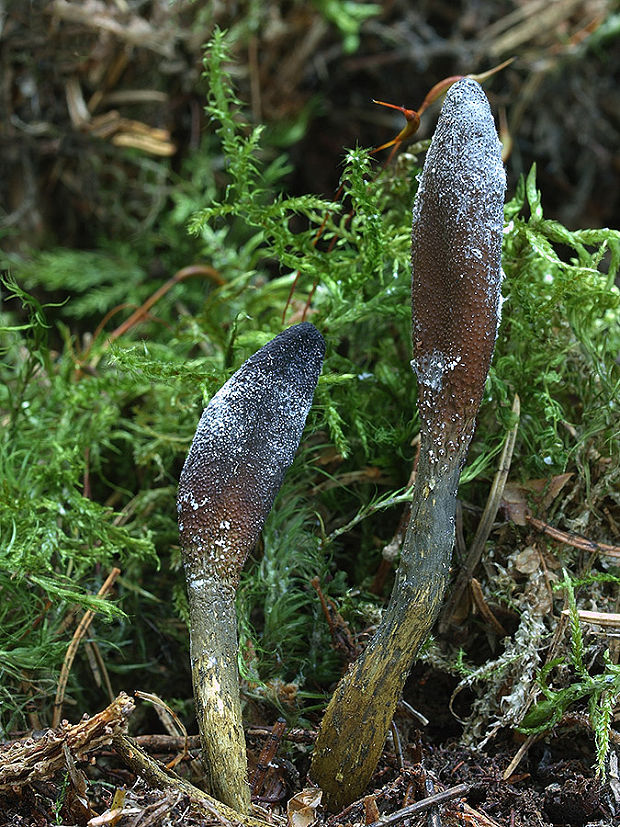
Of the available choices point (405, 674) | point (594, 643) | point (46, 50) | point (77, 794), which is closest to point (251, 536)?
point (405, 674)

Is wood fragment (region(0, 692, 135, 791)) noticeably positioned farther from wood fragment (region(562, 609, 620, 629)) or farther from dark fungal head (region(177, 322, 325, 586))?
wood fragment (region(562, 609, 620, 629))

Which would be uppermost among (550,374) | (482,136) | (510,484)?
(482,136)

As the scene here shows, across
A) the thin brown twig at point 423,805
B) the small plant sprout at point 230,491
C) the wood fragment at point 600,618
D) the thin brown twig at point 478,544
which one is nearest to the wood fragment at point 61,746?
the small plant sprout at point 230,491

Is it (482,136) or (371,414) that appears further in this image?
(371,414)

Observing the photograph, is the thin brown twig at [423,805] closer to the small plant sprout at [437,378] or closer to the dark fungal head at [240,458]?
the small plant sprout at [437,378]

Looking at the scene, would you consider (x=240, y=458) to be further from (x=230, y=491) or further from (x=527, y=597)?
(x=527, y=597)

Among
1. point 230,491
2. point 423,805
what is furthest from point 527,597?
point 230,491

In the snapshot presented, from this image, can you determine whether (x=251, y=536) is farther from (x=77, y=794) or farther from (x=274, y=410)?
(x=77, y=794)
